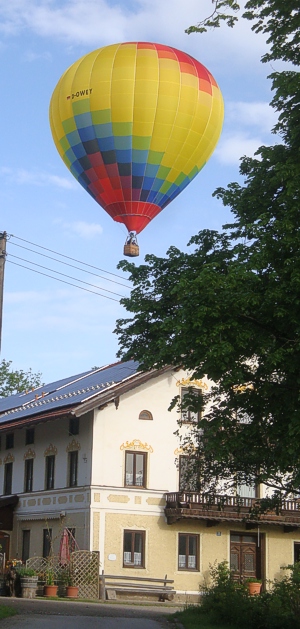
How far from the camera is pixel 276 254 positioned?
65.5ft

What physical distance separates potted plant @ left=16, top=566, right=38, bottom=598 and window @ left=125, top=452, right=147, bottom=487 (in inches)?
318

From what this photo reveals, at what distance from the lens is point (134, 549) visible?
4059cm

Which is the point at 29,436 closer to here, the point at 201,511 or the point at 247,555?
the point at 201,511

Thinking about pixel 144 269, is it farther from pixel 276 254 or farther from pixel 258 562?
pixel 258 562

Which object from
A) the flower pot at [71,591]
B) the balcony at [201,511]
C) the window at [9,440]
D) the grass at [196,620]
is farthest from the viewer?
the window at [9,440]

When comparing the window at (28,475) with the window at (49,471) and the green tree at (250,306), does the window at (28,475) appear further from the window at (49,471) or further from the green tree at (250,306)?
the green tree at (250,306)

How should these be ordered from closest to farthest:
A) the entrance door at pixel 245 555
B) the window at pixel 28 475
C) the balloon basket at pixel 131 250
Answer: the balloon basket at pixel 131 250
the entrance door at pixel 245 555
the window at pixel 28 475

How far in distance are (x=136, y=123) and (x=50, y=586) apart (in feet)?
58.0

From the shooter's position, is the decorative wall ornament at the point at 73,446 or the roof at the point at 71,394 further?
the decorative wall ornament at the point at 73,446

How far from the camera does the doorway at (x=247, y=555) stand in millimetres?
42641

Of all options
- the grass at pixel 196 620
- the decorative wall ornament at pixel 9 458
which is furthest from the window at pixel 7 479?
the grass at pixel 196 620

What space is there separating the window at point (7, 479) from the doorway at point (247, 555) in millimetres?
11970

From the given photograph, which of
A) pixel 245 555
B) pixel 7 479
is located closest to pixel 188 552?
pixel 245 555

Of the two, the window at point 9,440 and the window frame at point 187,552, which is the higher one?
the window at point 9,440
